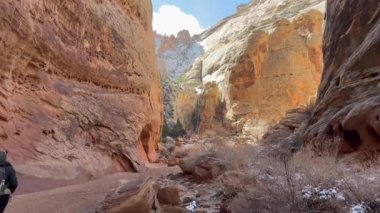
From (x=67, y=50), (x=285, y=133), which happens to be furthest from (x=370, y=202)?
(x=285, y=133)

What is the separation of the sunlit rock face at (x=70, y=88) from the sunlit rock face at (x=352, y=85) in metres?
6.47

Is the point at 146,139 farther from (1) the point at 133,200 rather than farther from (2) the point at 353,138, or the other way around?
(1) the point at 133,200

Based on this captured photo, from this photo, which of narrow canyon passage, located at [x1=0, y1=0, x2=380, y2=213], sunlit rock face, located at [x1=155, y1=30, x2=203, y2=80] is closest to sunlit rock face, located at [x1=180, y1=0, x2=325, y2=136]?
narrow canyon passage, located at [x1=0, y1=0, x2=380, y2=213]

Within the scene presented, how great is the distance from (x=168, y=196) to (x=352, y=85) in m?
6.00

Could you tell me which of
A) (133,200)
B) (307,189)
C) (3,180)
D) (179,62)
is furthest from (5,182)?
(179,62)

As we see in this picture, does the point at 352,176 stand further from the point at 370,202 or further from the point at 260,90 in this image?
the point at 260,90

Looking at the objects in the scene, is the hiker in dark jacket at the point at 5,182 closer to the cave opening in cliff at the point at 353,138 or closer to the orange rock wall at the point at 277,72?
the cave opening in cliff at the point at 353,138

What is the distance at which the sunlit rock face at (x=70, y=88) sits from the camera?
28.2 ft

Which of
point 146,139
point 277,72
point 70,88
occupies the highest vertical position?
point 277,72

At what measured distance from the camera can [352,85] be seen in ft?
31.9

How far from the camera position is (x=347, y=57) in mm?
11664

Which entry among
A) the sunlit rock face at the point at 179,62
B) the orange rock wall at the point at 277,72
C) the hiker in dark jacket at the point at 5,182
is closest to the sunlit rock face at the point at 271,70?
the orange rock wall at the point at 277,72

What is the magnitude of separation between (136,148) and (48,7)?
6.09 metres

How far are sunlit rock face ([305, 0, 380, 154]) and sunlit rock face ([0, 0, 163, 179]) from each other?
6.47 meters
